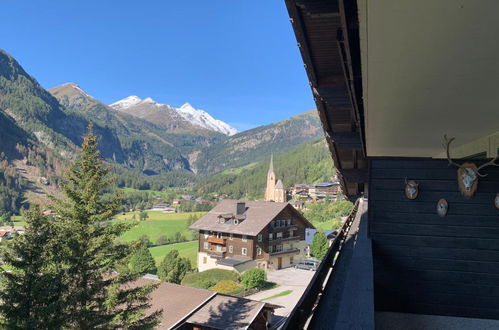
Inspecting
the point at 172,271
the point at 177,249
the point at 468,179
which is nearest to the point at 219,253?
the point at 172,271

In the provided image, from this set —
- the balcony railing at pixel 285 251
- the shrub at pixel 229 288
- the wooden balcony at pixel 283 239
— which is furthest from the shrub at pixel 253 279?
the wooden balcony at pixel 283 239

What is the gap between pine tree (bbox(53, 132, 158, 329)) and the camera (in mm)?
11320

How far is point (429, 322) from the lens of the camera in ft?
16.0

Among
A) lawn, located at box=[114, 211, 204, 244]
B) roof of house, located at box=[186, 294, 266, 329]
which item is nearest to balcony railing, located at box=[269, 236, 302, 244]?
roof of house, located at box=[186, 294, 266, 329]

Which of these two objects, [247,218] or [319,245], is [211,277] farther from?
[319,245]

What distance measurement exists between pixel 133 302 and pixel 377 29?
14.6m

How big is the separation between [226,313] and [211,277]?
17.9 meters

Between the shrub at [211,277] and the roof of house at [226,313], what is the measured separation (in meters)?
14.4

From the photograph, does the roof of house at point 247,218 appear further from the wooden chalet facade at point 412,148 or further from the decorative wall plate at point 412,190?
the decorative wall plate at point 412,190

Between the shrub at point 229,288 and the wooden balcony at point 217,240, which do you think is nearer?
the shrub at point 229,288

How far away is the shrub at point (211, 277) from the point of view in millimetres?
32556

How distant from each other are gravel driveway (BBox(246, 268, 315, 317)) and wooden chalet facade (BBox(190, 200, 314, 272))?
2367mm

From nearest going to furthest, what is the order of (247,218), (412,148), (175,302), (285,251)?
1. (412,148)
2. (175,302)
3. (247,218)
4. (285,251)

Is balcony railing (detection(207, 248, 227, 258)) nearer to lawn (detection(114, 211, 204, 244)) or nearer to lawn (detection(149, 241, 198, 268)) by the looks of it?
lawn (detection(149, 241, 198, 268))
